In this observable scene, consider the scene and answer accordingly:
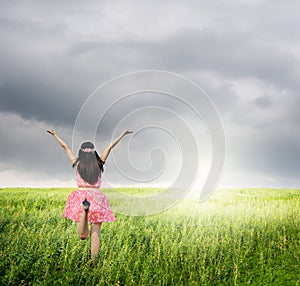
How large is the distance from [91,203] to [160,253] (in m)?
2.75

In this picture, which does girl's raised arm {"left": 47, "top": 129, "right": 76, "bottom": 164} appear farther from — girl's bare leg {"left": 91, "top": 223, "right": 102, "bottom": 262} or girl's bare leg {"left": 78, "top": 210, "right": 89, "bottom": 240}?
girl's bare leg {"left": 91, "top": 223, "right": 102, "bottom": 262}

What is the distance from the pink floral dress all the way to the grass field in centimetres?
105

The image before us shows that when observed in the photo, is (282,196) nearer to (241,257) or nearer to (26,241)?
(241,257)

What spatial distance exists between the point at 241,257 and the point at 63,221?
653 cm

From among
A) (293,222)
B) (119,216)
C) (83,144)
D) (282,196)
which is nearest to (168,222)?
(119,216)

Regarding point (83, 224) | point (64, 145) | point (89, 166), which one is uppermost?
point (64, 145)

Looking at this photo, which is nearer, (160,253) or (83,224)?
(83,224)

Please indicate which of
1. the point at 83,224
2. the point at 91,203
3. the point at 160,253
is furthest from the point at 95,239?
the point at 160,253

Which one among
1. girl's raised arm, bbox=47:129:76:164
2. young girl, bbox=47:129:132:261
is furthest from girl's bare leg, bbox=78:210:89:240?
girl's raised arm, bbox=47:129:76:164

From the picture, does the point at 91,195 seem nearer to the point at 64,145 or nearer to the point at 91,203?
the point at 91,203

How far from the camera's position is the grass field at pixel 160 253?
909cm

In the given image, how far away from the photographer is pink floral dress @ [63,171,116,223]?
939cm

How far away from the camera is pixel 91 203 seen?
9398 mm

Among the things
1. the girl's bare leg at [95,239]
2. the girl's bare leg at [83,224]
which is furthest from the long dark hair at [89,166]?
the girl's bare leg at [95,239]
